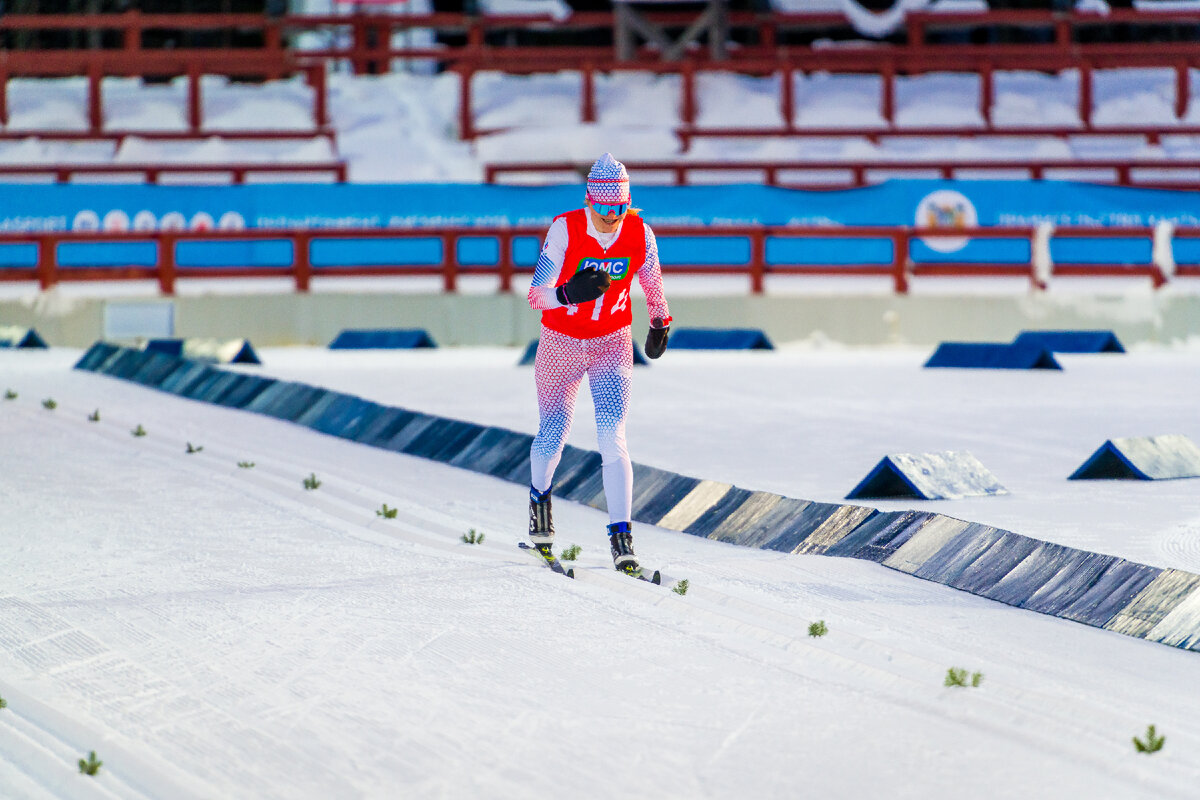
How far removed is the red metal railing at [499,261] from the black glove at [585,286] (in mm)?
12923

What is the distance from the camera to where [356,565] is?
6.28 meters

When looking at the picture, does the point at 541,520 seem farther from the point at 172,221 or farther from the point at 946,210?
the point at 172,221

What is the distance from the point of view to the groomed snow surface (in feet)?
12.8

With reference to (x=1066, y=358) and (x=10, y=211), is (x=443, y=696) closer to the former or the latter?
(x=1066, y=358)

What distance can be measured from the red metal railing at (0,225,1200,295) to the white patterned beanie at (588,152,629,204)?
42.1ft

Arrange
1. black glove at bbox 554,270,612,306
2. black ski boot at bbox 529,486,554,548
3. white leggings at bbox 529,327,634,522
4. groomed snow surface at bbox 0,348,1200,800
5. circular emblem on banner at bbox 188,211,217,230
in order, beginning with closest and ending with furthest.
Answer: groomed snow surface at bbox 0,348,1200,800, black glove at bbox 554,270,612,306, white leggings at bbox 529,327,634,522, black ski boot at bbox 529,486,554,548, circular emblem on banner at bbox 188,211,217,230

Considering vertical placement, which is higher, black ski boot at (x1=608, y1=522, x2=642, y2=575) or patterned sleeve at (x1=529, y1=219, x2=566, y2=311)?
patterned sleeve at (x1=529, y1=219, x2=566, y2=311)

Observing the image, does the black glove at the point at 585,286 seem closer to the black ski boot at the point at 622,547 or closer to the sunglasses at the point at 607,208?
the sunglasses at the point at 607,208

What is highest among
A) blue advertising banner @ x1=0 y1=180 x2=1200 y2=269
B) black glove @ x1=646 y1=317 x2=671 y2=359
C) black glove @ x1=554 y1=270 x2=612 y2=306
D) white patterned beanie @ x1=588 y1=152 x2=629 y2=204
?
white patterned beanie @ x1=588 y1=152 x2=629 y2=204

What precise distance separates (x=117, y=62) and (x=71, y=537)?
2115cm

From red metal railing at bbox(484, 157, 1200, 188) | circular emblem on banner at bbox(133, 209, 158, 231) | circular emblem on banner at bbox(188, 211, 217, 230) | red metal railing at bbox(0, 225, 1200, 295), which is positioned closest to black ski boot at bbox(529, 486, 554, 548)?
red metal railing at bbox(0, 225, 1200, 295)

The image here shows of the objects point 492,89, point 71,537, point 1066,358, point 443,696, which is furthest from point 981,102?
point 443,696

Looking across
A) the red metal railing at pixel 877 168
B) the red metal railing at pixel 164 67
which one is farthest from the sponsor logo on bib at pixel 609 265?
the red metal railing at pixel 164 67

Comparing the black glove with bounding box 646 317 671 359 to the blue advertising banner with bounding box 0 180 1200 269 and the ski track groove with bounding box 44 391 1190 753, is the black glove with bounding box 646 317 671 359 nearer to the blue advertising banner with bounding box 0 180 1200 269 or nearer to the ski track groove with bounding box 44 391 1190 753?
the ski track groove with bounding box 44 391 1190 753
